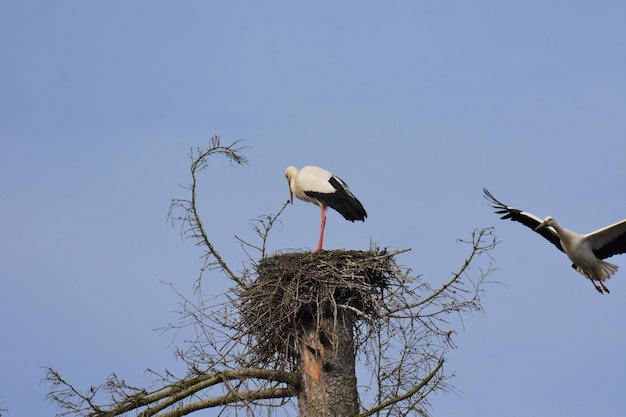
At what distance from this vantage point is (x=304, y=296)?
8453 millimetres

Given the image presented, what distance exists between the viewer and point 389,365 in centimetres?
863

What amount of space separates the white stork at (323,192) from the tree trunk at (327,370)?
2.62 metres

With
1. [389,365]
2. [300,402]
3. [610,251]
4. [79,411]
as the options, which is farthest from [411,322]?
[610,251]

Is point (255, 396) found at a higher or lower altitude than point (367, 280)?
lower

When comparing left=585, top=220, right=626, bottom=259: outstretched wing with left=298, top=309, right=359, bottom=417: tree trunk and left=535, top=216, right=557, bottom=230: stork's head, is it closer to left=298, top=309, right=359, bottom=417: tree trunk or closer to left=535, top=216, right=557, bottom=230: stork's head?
→ left=535, top=216, right=557, bottom=230: stork's head

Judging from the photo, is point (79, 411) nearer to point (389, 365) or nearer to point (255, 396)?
point (255, 396)

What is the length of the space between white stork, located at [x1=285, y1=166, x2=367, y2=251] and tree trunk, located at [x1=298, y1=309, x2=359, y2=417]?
2.62 metres

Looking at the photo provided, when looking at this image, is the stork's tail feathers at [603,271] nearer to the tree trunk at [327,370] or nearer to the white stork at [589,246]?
the white stork at [589,246]

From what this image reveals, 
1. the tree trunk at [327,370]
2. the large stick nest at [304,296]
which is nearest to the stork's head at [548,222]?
the large stick nest at [304,296]

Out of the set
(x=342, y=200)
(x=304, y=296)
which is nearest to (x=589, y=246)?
(x=342, y=200)

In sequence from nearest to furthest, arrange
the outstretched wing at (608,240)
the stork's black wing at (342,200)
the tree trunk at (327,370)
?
the tree trunk at (327,370) < the stork's black wing at (342,200) < the outstretched wing at (608,240)

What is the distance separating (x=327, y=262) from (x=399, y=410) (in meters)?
1.53

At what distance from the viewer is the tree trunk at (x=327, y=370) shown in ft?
26.8

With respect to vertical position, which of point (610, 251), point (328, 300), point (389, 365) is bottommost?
point (389, 365)
